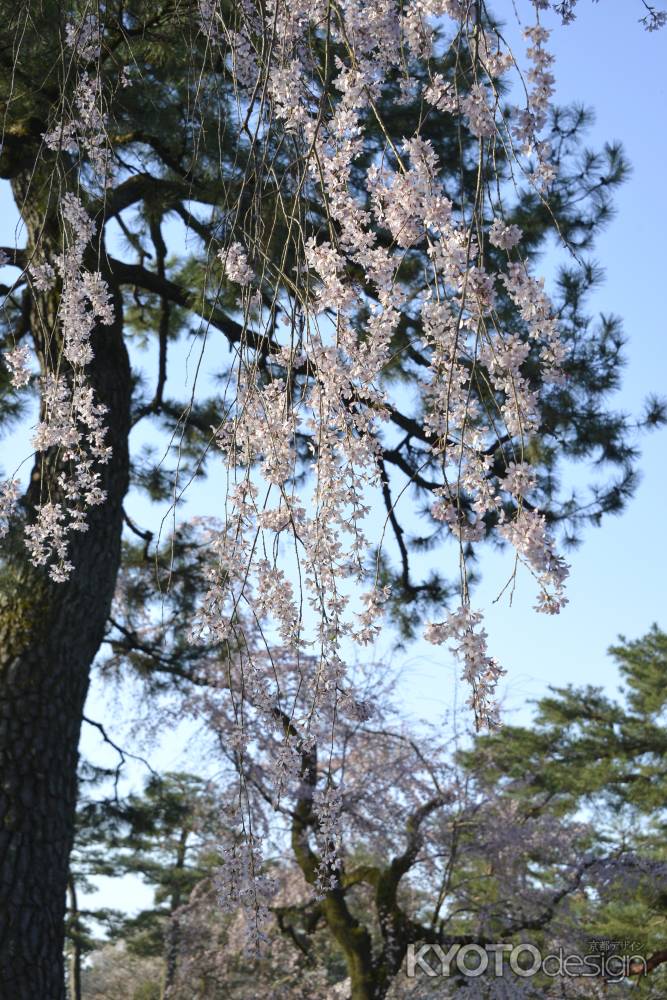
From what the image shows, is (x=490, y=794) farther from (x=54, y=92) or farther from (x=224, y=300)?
(x=54, y=92)

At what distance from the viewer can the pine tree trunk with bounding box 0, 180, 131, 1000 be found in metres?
3.14

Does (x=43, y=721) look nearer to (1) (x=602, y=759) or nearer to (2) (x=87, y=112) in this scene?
(2) (x=87, y=112)

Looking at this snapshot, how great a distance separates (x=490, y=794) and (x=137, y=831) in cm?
355

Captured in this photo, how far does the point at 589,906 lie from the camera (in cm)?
976

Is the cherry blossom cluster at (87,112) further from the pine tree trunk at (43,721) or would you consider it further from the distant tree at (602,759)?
the distant tree at (602,759)

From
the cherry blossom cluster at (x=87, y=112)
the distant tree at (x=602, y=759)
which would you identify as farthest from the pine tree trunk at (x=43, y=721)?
the distant tree at (x=602, y=759)
